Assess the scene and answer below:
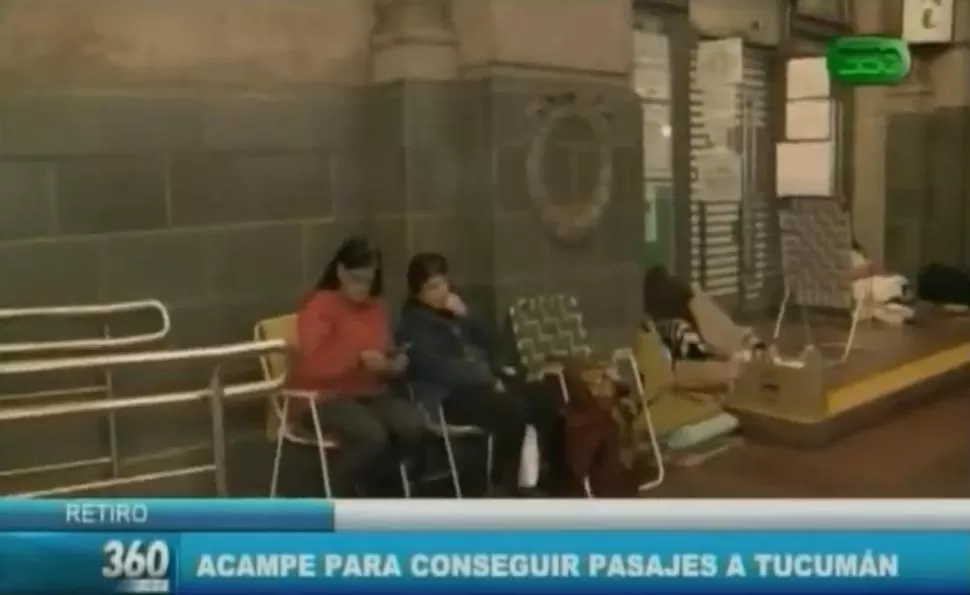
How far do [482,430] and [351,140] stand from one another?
57 centimetres

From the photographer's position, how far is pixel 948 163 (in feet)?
9.31

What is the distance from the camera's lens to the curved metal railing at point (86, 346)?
1388 mm

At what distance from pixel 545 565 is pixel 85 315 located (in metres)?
1.02

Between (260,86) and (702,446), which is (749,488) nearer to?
(702,446)

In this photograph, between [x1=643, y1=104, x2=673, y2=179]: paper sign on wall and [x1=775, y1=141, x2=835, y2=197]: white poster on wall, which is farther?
[x1=775, y1=141, x2=835, y2=197]: white poster on wall

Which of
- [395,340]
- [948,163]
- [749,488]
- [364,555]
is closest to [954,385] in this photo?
[749,488]

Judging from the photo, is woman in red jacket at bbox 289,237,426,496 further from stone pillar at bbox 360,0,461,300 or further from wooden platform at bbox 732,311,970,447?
wooden platform at bbox 732,311,970,447

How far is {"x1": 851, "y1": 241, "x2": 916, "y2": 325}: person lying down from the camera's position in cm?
239

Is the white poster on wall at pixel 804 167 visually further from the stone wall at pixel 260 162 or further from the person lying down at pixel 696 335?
the stone wall at pixel 260 162

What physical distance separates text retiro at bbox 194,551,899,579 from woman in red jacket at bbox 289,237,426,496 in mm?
660

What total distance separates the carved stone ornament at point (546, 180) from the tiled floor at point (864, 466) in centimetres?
48

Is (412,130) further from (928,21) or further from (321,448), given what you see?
(928,21)

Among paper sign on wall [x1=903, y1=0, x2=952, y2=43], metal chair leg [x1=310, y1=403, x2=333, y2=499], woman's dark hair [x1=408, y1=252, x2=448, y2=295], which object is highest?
paper sign on wall [x1=903, y1=0, x2=952, y2=43]
